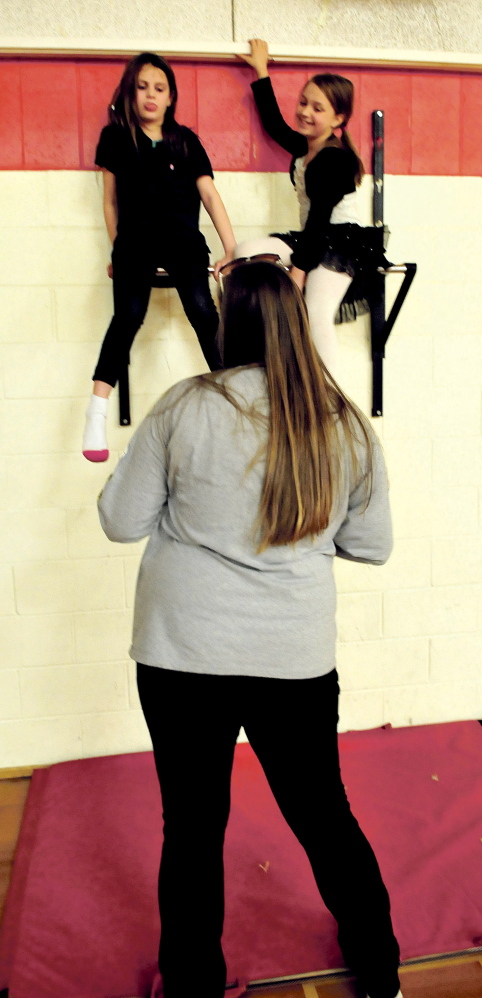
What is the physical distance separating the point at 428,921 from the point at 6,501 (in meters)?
1.70

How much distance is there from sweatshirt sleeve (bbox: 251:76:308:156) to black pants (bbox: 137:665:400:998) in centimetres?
167

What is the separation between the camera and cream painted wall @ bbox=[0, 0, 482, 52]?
2.25 m

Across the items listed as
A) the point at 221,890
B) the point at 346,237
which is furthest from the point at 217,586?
the point at 346,237

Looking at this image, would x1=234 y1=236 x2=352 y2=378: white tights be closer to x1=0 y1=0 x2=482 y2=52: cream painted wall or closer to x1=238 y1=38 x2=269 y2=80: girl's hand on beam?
x1=238 y1=38 x2=269 y2=80: girl's hand on beam

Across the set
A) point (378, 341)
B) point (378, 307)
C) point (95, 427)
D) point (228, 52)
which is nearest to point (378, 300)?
point (378, 307)

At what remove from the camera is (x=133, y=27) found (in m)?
2.28

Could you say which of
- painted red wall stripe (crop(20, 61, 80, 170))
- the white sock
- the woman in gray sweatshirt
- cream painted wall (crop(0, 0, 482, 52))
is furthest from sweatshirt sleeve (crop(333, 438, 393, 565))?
cream painted wall (crop(0, 0, 482, 52))

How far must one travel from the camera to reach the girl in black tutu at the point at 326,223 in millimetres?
2135

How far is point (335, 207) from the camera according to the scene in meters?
2.19

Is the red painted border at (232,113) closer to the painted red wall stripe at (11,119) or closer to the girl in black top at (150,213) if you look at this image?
the painted red wall stripe at (11,119)

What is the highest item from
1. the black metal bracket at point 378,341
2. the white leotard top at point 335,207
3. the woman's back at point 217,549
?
the white leotard top at point 335,207

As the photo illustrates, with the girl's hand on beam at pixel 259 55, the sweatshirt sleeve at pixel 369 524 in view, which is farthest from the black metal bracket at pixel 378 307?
the sweatshirt sleeve at pixel 369 524

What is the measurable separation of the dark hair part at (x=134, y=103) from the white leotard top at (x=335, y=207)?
36cm

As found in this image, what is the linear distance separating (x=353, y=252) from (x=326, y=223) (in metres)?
A: 0.12
